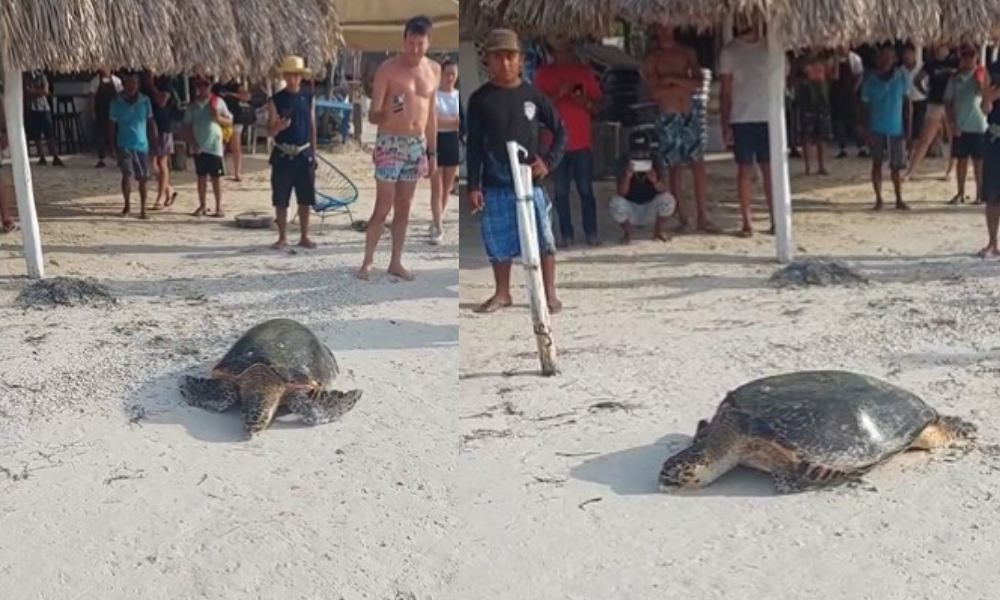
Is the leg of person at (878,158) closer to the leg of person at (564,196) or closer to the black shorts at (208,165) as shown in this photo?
the leg of person at (564,196)

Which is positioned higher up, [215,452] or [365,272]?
[365,272]

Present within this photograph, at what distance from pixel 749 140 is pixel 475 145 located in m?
3.62

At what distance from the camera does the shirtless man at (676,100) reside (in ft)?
32.2

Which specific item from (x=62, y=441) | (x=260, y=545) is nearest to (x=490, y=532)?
(x=260, y=545)

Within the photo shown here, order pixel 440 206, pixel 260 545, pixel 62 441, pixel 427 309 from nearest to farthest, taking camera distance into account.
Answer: pixel 260 545 → pixel 62 441 → pixel 427 309 → pixel 440 206

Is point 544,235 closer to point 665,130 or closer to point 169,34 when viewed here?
point 665,130

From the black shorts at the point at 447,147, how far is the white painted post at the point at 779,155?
2532mm

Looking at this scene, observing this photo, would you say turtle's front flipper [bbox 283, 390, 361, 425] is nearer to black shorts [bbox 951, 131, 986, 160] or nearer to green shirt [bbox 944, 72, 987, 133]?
green shirt [bbox 944, 72, 987, 133]

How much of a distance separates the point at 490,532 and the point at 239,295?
4.42m

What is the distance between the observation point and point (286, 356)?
5824mm

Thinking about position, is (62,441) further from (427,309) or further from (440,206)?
(440,206)

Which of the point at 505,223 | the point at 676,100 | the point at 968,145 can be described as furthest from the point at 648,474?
the point at 968,145

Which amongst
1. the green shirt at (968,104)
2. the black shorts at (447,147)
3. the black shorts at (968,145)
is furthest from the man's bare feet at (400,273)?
the black shorts at (968,145)

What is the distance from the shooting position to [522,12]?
9383mm
